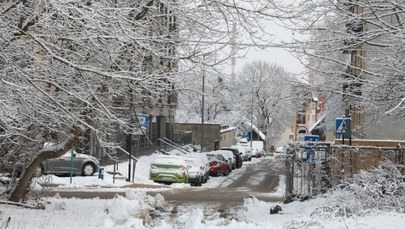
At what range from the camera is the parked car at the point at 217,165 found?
1442 inches

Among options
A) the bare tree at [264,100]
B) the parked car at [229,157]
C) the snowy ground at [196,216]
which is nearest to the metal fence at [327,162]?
the snowy ground at [196,216]

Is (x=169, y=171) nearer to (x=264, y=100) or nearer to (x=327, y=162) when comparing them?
(x=327, y=162)

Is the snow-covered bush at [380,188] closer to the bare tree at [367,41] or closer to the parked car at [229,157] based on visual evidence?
the bare tree at [367,41]

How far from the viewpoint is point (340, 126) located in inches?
683

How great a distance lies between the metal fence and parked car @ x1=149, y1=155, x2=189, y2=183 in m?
11.4

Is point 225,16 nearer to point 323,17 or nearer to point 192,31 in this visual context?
point 192,31

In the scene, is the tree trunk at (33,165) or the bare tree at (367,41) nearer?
the bare tree at (367,41)

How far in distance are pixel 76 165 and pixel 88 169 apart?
665mm

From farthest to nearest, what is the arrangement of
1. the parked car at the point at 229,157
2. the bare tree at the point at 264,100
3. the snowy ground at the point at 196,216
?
the bare tree at the point at 264,100 < the parked car at the point at 229,157 < the snowy ground at the point at 196,216

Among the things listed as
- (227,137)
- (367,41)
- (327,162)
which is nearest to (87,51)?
(367,41)

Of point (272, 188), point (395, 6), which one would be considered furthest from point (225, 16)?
point (272, 188)

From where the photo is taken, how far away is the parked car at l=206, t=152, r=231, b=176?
36625mm

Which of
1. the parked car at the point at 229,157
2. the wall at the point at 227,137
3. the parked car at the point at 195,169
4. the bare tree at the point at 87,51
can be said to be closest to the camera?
the bare tree at the point at 87,51

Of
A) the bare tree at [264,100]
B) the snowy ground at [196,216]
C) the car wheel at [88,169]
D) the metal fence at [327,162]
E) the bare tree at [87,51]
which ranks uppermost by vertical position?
the bare tree at [264,100]
